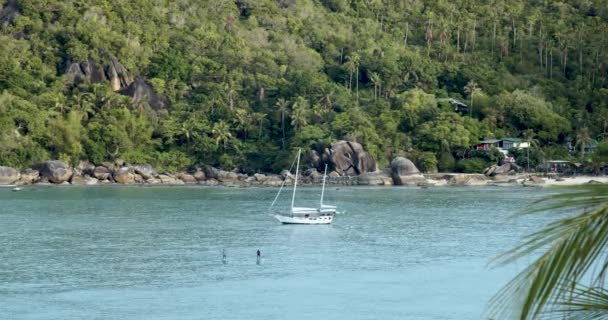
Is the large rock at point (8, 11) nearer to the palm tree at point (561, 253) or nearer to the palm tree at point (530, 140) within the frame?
the palm tree at point (530, 140)

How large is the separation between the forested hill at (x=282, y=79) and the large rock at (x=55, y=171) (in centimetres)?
205

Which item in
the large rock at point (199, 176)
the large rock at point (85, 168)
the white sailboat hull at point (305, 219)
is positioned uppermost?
the large rock at point (85, 168)

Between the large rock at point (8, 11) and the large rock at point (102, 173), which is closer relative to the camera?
the large rock at point (102, 173)

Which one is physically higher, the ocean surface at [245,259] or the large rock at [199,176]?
the large rock at [199,176]

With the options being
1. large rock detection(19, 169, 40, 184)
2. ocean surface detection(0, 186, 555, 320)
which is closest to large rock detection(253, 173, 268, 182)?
ocean surface detection(0, 186, 555, 320)

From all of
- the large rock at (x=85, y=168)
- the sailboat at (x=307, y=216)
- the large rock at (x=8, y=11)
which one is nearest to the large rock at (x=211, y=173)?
the large rock at (x=85, y=168)

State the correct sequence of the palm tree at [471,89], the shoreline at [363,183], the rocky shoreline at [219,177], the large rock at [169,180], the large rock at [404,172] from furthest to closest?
the palm tree at [471,89], the large rock at [169,180], the large rock at [404,172], the rocky shoreline at [219,177], the shoreline at [363,183]

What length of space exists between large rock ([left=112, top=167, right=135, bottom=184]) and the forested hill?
334 centimetres

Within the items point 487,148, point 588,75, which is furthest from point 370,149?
point 588,75

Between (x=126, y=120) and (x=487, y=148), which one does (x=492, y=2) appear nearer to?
(x=487, y=148)

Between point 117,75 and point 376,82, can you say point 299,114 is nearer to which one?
point 376,82

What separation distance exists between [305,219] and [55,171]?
3730 centimetres

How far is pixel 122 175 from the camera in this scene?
86875 mm

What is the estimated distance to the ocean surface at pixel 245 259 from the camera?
91.8 ft
